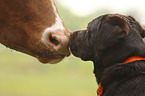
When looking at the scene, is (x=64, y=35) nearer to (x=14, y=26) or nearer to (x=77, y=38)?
(x=77, y=38)

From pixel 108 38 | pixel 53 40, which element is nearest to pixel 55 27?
pixel 53 40

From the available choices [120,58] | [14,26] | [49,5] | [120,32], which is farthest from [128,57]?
[14,26]

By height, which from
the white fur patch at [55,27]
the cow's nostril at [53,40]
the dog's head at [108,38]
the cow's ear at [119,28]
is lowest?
the cow's nostril at [53,40]

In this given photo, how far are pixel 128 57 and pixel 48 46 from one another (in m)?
0.81

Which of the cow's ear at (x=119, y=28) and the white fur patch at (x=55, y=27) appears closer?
the cow's ear at (x=119, y=28)

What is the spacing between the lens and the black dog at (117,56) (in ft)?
6.11

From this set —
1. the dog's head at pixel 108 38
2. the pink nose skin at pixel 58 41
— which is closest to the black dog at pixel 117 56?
the dog's head at pixel 108 38

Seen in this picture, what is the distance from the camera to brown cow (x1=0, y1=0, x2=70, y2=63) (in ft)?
7.70

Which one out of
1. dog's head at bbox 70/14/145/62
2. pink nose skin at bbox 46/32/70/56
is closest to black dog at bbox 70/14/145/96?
dog's head at bbox 70/14/145/62

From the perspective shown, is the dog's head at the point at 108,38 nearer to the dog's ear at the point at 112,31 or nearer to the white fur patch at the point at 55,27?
the dog's ear at the point at 112,31

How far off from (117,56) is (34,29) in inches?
35.2

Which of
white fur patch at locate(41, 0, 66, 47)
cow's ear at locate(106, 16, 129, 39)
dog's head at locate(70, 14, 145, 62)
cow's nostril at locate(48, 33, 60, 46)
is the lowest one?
cow's nostril at locate(48, 33, 60, 46)

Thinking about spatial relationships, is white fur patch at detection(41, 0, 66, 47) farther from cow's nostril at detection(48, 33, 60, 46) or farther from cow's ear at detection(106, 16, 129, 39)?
cow's ear at detection(106, 16, 129, 39)

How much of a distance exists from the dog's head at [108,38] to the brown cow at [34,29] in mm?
286
